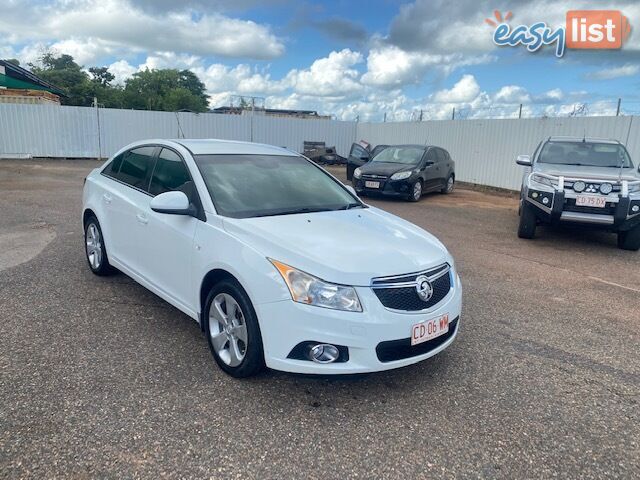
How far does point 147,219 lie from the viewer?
3.96 meters

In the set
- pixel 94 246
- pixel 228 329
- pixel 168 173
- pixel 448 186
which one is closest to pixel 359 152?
pixel 448 186

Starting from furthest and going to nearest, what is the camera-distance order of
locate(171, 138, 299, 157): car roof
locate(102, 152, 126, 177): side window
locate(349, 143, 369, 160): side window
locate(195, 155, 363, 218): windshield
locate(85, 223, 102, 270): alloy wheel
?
locate(349, 143, 369, 160): side window, locate(85, 223, 102, 270): alloy wheel, locate(102, 152, 126, 177): side window, locate(171, 138, 299, 157): car roof, locate(195, 155, 363, 218): windshield

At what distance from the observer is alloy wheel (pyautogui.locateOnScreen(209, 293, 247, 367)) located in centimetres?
308

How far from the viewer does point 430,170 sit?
1306 centimetres

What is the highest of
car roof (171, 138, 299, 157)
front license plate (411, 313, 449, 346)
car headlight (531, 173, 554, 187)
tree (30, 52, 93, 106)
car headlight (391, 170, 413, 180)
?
tree (30, 52, 93, 106)

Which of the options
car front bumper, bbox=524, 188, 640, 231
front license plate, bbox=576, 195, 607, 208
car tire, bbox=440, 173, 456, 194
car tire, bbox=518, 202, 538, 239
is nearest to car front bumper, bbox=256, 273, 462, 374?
car front bumper, bbox=524, 188, 640, 231

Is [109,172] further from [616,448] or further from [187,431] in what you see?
[616,448]

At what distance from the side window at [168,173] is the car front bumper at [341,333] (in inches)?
60.0

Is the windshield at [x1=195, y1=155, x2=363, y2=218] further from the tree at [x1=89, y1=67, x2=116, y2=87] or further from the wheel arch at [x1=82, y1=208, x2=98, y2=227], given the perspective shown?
the tree at [x1=89, y1=67, x2=116, y2=87]

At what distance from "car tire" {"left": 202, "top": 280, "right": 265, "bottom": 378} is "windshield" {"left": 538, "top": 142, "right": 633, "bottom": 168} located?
7115 mm

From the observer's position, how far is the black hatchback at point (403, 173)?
39.6ft

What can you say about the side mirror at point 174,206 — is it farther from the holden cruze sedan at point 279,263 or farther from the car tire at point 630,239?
the car tire at point 630,239

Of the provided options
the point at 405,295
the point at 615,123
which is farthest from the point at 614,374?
the point at 615,123

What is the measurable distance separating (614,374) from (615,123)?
11642 mm
